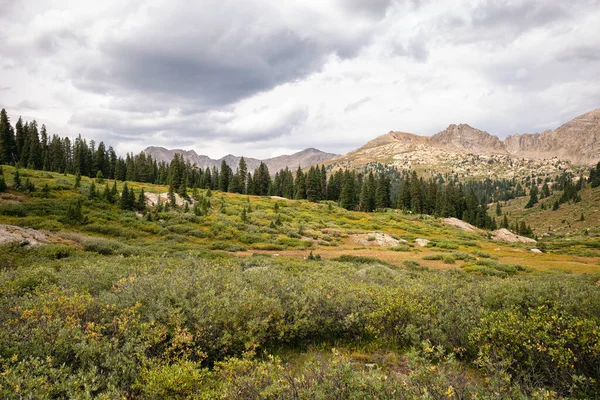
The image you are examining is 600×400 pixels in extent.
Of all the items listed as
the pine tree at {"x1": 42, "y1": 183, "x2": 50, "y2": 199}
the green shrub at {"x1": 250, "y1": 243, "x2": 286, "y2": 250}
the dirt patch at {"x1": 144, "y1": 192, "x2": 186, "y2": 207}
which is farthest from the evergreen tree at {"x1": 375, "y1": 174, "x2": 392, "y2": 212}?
the pine tree at {"x1": 42, "y1": 183, "x2": 50, "y2": 199}

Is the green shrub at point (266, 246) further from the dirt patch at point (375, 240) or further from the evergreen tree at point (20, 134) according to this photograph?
the evergreen tree at point (20, 134)

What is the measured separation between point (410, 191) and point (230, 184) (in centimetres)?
5718

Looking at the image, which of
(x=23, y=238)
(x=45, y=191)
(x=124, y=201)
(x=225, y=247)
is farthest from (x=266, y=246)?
(x=45, y=191)

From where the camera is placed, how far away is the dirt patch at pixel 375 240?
138 feet

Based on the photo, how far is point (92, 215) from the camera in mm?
34250

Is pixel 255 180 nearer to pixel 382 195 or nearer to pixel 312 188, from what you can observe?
pixel 312 188

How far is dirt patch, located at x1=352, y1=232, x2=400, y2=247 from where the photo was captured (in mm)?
41938

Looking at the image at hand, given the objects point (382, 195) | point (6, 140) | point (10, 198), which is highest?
point (6, 140)

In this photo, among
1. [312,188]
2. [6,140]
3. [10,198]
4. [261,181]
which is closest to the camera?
[10,198]

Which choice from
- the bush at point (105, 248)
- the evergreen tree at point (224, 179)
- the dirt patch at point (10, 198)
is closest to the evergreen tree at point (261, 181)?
the evergreen tree at point (224, 179)

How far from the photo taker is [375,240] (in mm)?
Answer: 42875

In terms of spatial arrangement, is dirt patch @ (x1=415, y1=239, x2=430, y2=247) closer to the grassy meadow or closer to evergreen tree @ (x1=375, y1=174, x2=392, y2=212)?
the grassy meadow

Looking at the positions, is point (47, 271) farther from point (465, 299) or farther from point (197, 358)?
point (465, 299)

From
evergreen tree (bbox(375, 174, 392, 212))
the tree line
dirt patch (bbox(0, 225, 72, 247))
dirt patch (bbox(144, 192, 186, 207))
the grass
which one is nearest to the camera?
dirt patch (bbox(0, 225, 72, 247))
